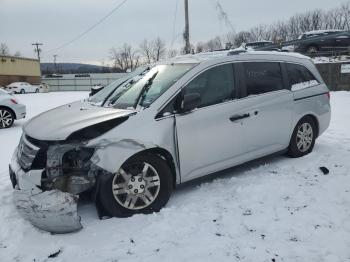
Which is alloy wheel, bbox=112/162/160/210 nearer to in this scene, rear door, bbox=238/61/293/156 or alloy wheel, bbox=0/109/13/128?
rear door, bbox=238/61/293/156

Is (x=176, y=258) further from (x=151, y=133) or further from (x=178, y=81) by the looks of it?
(x=178, y=81)

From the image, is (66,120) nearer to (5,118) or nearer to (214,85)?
(214,85)

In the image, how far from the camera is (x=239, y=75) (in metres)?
5.36

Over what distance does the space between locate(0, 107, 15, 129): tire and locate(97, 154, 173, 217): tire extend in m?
8.48

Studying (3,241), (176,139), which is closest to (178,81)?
(176,139)

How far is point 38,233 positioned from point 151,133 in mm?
1556

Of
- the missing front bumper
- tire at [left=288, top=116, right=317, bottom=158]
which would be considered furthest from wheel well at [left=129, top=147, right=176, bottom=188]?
tire at [left=288, top=116, right=317, bottom=158]

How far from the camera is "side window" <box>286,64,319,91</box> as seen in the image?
6.19m

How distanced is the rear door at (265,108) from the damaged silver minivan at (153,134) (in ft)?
0.05

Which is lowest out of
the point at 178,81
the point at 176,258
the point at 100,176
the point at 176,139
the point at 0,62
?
the point at 176,258

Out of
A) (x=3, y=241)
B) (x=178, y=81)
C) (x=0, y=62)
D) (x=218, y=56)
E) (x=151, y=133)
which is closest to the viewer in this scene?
(x=3, y=241)

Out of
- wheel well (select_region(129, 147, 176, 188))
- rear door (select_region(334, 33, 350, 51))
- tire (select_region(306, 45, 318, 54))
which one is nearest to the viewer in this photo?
wheel well (select_region(129, 147, 176, 188))

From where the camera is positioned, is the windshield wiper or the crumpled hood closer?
the crumpled hood

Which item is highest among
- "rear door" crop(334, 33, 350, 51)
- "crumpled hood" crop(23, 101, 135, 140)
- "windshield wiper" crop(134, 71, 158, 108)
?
"rear door" crop(334, 33, 350, 51)
